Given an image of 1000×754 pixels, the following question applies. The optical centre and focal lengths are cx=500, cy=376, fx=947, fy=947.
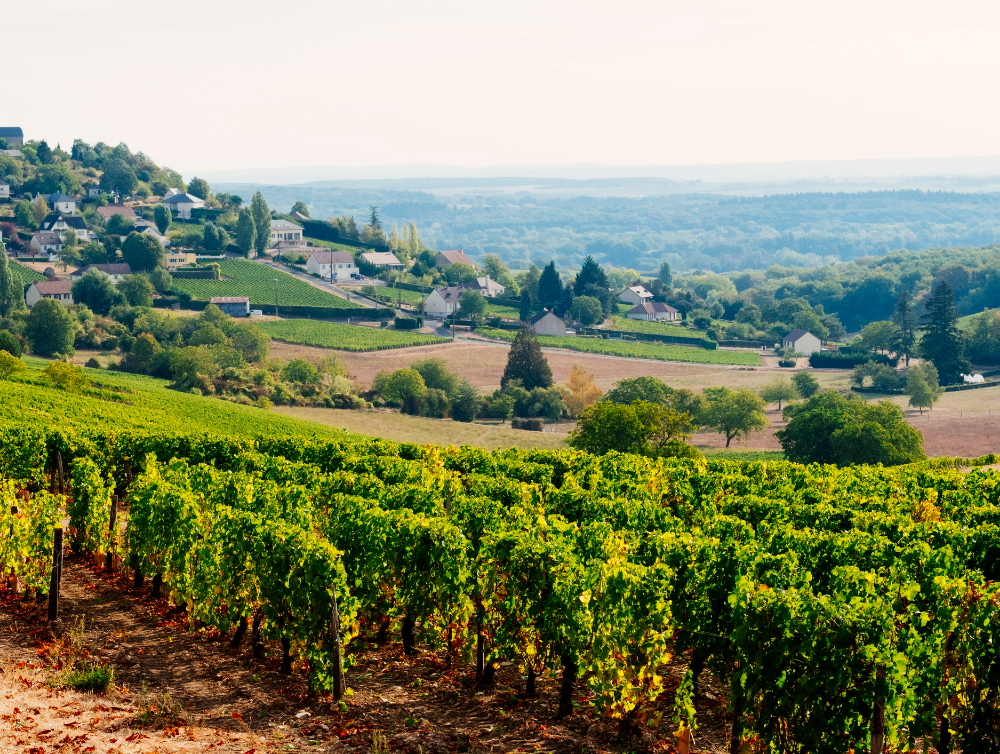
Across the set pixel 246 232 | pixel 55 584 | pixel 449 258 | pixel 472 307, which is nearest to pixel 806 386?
pixel 472 307

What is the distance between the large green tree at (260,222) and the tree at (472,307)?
44.6 m

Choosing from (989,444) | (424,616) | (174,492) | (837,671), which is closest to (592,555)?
(424,616)

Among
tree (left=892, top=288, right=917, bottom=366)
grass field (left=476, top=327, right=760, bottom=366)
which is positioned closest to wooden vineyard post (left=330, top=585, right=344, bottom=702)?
grass field (left=476, top=327, right=760, bottom=366)

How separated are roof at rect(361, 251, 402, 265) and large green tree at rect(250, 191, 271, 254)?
55.6 feet

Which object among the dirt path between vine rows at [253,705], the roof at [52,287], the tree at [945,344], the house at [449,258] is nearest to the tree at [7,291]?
the roof at [52,287]

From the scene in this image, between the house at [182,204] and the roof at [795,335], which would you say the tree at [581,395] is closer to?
the roof at [795,335]

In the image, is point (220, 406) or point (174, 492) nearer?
point (174, 492)

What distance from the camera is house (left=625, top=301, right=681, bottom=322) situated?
151500 mm

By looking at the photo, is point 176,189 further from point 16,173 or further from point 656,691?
point 656,691

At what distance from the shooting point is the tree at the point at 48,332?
94.2 meters

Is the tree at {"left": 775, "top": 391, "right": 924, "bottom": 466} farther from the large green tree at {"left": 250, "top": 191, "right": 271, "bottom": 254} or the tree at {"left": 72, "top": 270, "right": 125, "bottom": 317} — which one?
the large green tree at {"left": 250, "top": 191, "right": 271, "bottom": 254}

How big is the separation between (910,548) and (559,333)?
119274 mm

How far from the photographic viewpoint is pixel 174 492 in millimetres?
20000

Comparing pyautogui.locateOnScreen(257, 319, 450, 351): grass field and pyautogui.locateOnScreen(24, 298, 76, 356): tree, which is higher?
pyautogui.locateOnScreen(24, 298, 76, 356): tree
